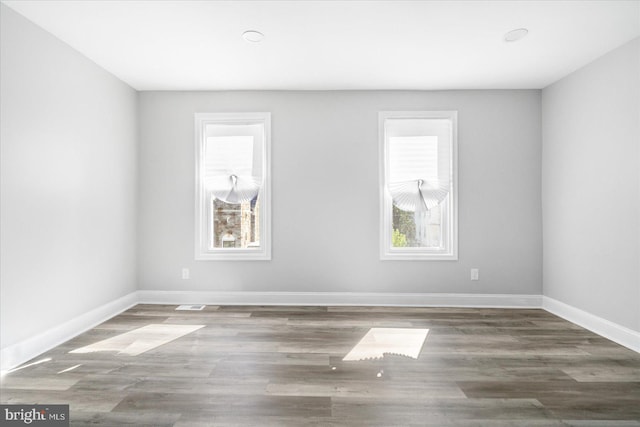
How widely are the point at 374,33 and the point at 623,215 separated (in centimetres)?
266

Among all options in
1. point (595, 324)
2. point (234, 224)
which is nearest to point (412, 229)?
point (595, 324)

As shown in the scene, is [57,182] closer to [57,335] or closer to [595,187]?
[57,335]

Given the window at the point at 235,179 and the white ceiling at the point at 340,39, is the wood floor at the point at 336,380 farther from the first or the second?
the white ceiling at the point at 340,39

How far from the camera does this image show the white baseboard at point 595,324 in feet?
9.65

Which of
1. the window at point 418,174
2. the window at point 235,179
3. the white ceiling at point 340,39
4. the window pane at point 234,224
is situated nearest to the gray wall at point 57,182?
the white ceiling at point 340,39

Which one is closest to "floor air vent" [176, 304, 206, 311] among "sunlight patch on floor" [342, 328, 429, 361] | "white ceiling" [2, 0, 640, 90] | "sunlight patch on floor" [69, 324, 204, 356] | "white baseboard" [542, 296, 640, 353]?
"sunlight patch on floor" [69, 324, 204, 356]

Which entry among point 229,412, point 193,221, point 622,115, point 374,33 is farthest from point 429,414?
point 193,221

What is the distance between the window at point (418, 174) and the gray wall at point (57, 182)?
3.01 metres

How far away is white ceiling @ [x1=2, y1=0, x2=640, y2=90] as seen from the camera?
8.39 feet

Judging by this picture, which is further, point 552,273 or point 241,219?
point 241,219

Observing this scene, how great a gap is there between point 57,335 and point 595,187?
5.07m

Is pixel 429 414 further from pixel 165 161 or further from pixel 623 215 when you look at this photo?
pixel 165 161

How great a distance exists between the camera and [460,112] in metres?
4.20

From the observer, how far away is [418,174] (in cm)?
420
